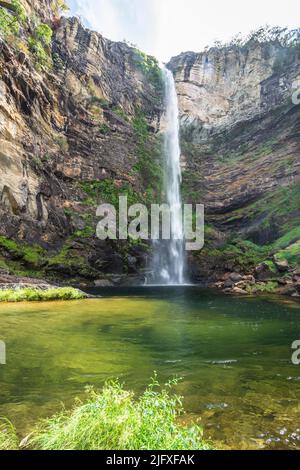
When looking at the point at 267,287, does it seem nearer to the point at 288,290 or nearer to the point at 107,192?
the point at 288,290

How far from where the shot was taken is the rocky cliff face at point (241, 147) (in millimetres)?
41906

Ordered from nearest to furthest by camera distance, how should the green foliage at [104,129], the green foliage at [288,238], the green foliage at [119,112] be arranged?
the green foliage at [288,238], the green foliage at [104,129], the green foliage at [119,112]

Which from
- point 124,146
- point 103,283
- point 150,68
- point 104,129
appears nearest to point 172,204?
point 124,146

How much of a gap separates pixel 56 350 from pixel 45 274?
2599 cm

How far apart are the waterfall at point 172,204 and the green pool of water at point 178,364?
94.9 feet

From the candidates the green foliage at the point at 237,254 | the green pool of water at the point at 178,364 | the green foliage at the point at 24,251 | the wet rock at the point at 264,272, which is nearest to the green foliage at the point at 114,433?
the green pool of water at the point at 178,364

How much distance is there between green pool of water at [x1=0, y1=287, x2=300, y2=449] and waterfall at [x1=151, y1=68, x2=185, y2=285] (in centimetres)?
2894

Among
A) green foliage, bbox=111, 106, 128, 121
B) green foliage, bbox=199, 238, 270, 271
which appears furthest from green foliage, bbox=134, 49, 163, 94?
green foliage, bbox=199, 238, 270, 271

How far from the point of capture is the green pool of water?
521 centimetres

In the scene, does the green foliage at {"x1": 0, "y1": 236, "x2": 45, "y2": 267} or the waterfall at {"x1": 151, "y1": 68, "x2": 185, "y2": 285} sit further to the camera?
the waterfall at {"x1": 151, "y1": 68, "x2": 185, "y2": 285}

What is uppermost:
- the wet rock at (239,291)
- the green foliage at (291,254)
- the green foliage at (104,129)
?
the green foliage at (104,129)

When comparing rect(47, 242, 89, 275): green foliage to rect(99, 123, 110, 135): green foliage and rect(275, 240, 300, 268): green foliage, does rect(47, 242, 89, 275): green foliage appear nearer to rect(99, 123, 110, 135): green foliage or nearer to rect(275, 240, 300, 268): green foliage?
rect(99, 123, 110, 135): green foliage

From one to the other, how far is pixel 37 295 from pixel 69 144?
2857 centimetres

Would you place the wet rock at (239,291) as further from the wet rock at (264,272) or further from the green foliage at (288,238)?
the green foliage at (288,238)
